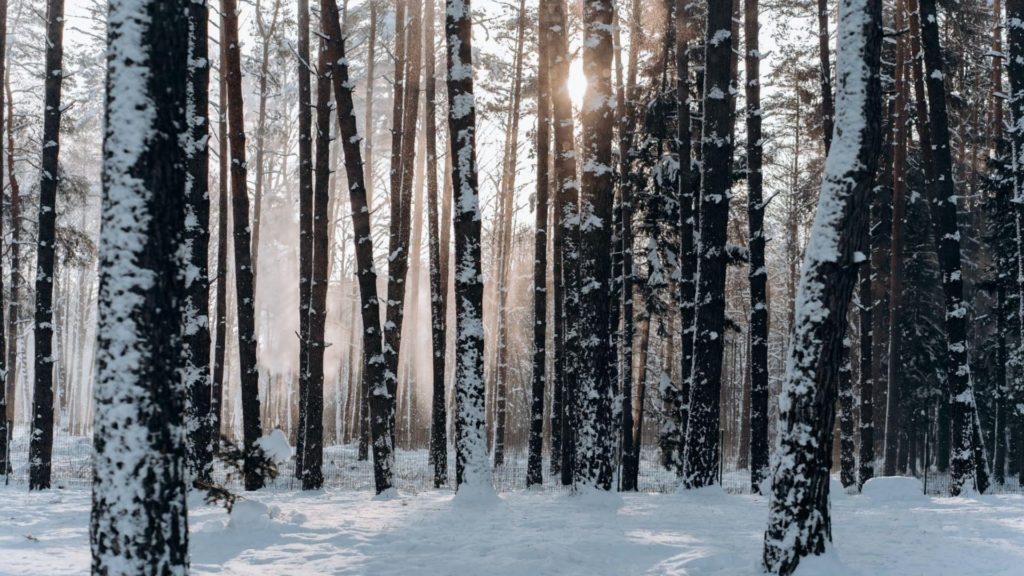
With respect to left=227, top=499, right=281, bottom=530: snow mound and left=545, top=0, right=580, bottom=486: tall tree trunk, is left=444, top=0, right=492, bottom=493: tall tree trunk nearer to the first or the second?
left=545, top=0, right=580, bottom=486: tall tree trunk

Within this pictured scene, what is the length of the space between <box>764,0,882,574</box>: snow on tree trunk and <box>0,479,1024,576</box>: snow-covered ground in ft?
1.30

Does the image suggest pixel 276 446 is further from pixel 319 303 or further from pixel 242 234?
pixel 319 303

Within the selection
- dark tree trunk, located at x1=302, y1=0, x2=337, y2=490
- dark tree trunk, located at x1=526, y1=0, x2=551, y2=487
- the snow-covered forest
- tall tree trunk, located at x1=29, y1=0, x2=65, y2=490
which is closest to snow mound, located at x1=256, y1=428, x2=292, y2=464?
the snow-covered forest

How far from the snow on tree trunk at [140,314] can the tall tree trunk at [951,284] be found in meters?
14.2

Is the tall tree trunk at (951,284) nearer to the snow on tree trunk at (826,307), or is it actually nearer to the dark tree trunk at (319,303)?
the snow on tree trunk at (826,307)

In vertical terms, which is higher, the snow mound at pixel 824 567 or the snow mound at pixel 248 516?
the snow mound at pixel 824 567

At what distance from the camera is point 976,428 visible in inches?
Result: 625

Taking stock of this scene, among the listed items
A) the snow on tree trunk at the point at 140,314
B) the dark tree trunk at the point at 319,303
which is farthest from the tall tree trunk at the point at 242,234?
the snow on tree trunk at the point at 140,314

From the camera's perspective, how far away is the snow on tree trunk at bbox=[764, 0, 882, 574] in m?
6.90

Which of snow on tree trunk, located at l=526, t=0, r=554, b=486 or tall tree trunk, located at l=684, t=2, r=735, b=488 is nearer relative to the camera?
tall tree trunk, located at l=684, t=2, r=735, b=488

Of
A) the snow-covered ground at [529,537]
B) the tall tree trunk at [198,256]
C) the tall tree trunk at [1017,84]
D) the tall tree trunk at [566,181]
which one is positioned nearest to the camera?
the snow-covered ground at [529,537]

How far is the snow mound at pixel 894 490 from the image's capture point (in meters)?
13.7

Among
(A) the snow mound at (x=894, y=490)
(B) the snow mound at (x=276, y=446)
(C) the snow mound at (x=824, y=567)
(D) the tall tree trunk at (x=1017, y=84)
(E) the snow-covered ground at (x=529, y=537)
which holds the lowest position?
(A) the snow mound at (x=894, y=490)

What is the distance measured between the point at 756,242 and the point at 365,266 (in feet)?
23.1
